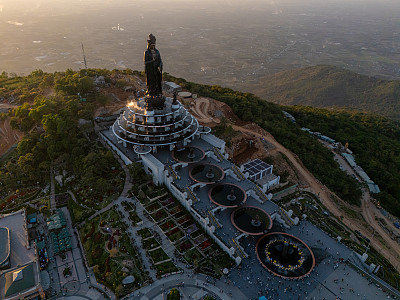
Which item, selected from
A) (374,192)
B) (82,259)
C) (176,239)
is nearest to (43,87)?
(82,259)

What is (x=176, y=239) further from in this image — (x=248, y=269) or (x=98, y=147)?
(x=98, y=147)

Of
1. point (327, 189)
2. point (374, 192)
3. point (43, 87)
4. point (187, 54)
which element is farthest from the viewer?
point (187, 54)

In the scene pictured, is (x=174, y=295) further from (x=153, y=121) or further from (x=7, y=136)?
(x=7, y=136)

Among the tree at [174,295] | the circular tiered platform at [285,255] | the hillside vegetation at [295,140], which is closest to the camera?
the tree at [174,295]

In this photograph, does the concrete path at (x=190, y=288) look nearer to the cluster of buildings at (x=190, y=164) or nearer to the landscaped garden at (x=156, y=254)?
the landscaped garden at (x=156, y=254)

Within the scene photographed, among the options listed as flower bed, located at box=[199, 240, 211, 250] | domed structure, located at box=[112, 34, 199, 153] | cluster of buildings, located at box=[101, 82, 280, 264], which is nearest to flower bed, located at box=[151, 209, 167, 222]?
cluster of buildings, located at box=[101, 82, 280, 264]

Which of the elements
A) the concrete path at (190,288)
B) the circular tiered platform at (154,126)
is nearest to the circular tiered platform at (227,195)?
the concrete path at (190,288)

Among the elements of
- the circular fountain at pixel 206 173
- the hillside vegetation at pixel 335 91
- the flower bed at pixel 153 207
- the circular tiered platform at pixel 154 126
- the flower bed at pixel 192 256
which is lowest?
the hillside vegetation at pixel 335 91

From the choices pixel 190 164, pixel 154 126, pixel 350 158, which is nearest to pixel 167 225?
pixel 190 164

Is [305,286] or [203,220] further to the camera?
[203,220]
